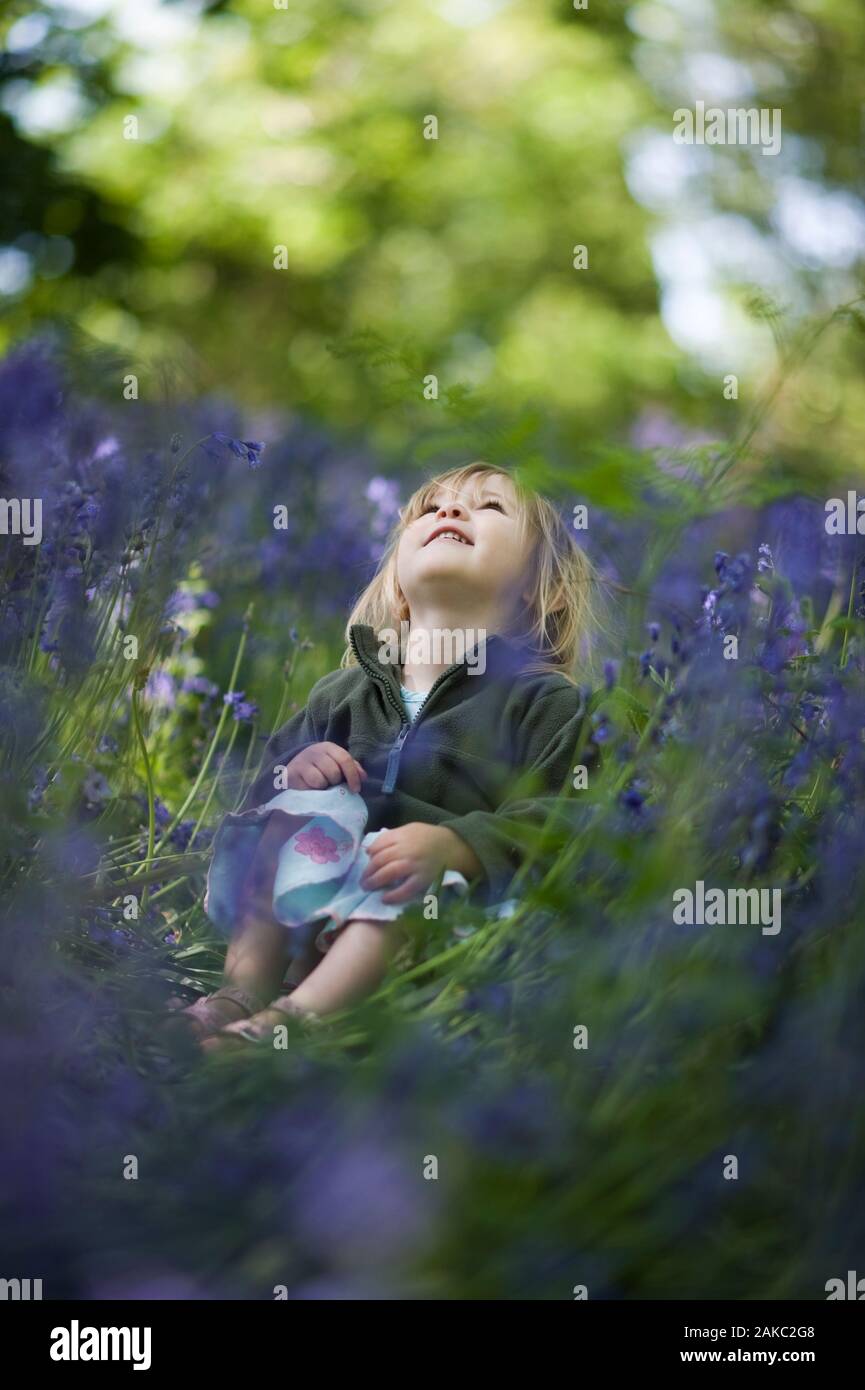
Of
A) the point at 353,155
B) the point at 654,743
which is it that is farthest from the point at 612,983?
the point at 353,155

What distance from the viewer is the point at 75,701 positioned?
2059 millimetres

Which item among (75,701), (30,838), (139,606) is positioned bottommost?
(30,838)

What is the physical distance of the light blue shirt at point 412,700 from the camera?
2059 millimetres

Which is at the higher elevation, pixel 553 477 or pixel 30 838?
pixel 553 477

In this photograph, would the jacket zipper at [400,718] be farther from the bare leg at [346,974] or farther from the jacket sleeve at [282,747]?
the bare leg at [346,974]

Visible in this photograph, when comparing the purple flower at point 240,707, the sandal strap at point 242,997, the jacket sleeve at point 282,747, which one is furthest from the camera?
the purple flower at point 240,707

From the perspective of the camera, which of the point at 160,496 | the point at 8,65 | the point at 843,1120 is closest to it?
the point at 843,1120

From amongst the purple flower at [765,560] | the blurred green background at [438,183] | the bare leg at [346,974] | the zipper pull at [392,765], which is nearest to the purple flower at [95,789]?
the zipper pull at [392,765]

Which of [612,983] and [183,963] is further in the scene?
[183,963]

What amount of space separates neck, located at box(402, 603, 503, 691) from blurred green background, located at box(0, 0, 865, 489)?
4.21 m

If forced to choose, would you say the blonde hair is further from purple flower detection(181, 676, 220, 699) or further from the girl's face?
purple flower detection(181, 676, 220, 699)

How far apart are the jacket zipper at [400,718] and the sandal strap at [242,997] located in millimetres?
323
